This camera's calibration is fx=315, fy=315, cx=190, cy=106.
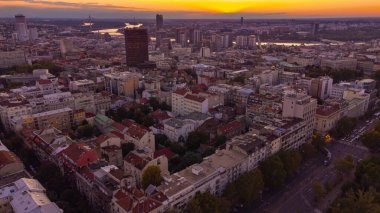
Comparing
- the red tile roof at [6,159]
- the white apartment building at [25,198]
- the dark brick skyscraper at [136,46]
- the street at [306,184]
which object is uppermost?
the dark brick skyscraper at [136,46]

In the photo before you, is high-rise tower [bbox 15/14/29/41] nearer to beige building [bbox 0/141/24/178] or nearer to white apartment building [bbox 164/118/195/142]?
white apartment building [bbox 164/118/195/142]

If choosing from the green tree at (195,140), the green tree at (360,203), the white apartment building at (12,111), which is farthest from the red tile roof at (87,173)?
the green tree at (360,203)

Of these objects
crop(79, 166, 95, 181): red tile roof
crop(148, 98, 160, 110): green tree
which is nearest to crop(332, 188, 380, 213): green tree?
crop(79, 166, 95, 181): red tile roof

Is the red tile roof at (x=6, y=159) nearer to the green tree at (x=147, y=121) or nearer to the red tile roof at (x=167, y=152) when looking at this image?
the red tile roof at (x=167, y=152)

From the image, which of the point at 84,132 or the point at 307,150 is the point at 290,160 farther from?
the point at 84,132

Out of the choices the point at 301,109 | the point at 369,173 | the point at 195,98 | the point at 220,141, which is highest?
the point at 301,109

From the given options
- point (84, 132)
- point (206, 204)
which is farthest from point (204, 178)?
point (84, 132)

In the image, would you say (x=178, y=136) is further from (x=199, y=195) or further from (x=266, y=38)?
(x=266, y=38)
